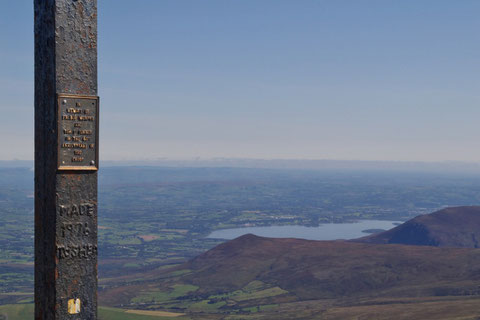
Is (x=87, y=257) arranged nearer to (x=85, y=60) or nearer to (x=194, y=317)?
(x=85, y=60)

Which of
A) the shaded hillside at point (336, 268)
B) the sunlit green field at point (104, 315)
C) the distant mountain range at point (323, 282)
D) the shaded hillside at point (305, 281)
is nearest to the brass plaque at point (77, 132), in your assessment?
the distant mountain range at point (323, 282)

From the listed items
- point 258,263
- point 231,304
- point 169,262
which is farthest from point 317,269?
point 169,262

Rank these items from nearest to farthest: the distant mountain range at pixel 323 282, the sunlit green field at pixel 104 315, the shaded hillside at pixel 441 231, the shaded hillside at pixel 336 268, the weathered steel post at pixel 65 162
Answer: the weathered steel post at pixel 65 162 < the distant mountain range at pixel 323 282 < the sunlit green field at pixel 104 315 < the shaded hillside at pixel 336 268 < the shaded hillside at pixel 441 231

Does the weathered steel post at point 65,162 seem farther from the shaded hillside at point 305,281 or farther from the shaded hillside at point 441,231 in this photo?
the shaded hillside at point 441,231

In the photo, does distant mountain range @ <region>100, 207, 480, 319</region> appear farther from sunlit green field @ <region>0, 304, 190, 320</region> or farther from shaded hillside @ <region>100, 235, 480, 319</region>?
sunlit green field @ <region>0, 304, 190, 320</region>

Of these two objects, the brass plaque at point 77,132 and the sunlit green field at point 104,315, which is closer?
the brass plaque at point 77,132

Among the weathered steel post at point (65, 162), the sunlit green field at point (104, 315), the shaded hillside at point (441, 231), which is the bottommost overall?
the sunlit green field at point (104, 315)
